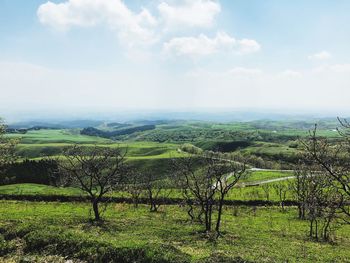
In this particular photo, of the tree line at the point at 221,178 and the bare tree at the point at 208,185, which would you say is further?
the bare tree at the point at 208,185

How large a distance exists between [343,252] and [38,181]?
130 meters

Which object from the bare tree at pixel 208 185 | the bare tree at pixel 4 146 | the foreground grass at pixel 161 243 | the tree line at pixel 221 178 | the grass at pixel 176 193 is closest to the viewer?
the tree line at pixel 221 178

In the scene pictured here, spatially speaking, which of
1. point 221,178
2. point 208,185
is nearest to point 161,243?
point 208,185

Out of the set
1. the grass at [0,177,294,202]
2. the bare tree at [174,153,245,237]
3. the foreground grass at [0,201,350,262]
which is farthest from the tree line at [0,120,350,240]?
the grass at [0,177,294,202]

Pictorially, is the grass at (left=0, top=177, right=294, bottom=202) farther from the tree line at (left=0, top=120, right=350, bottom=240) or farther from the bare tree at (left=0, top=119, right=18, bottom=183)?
the bare tree at (left=0, top=119, right=18, bottom=183)

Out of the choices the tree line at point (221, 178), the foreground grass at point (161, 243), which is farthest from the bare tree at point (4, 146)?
the foreground grass at point (161, 243)

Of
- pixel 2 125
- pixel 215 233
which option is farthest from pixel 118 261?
pixel 2 125

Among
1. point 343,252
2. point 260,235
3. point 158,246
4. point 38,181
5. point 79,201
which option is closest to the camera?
point 158,246

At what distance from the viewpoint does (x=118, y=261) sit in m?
24.2

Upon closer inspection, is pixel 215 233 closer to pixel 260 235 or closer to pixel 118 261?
pixel 260 235

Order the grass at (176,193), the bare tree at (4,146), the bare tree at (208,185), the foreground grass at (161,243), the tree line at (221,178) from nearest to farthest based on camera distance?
1. the tree line at (221,178)
2. the foreground grass at (161,243)
3. the bare tree at (208,185)
4. the bare tree at (4,146)
5. the grass at (176,193)

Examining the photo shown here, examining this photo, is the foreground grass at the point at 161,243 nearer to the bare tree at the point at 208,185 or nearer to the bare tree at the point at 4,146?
the bare tree at the point at 208,185

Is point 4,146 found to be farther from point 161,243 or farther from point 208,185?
point 161,243

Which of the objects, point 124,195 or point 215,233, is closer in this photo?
point 215,233
